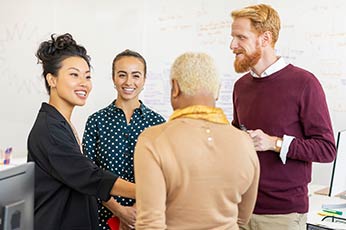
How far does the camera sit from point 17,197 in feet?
4.48

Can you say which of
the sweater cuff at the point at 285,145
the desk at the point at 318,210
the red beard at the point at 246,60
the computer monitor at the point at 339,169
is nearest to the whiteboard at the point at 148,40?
the desk at the point at 318,210

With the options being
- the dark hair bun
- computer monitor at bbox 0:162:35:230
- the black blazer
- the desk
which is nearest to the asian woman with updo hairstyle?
the black blazer

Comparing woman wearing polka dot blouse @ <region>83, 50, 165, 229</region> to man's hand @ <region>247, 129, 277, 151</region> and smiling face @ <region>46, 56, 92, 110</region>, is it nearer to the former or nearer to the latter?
smiling face @ <region>46, 56, 92, 110</region>

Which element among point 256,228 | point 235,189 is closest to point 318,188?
point 256,228

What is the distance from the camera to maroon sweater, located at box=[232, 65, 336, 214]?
6.04 ft

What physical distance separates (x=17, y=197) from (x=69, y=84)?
63 cm

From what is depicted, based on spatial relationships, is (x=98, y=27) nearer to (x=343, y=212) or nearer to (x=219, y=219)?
(x=343, y=212)

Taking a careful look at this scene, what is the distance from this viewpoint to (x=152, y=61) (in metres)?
4.03

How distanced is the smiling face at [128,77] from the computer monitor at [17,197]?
94cm

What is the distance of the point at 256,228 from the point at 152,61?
2.40m

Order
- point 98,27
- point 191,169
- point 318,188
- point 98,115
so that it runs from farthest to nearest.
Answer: point 98,27
point 318,188
point 98,115
point 191,169

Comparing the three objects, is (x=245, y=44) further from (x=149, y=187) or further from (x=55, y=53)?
(x=149, y=187)

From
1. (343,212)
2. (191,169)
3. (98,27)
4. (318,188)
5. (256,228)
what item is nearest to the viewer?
(191,169)

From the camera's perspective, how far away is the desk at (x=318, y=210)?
7.62ft
